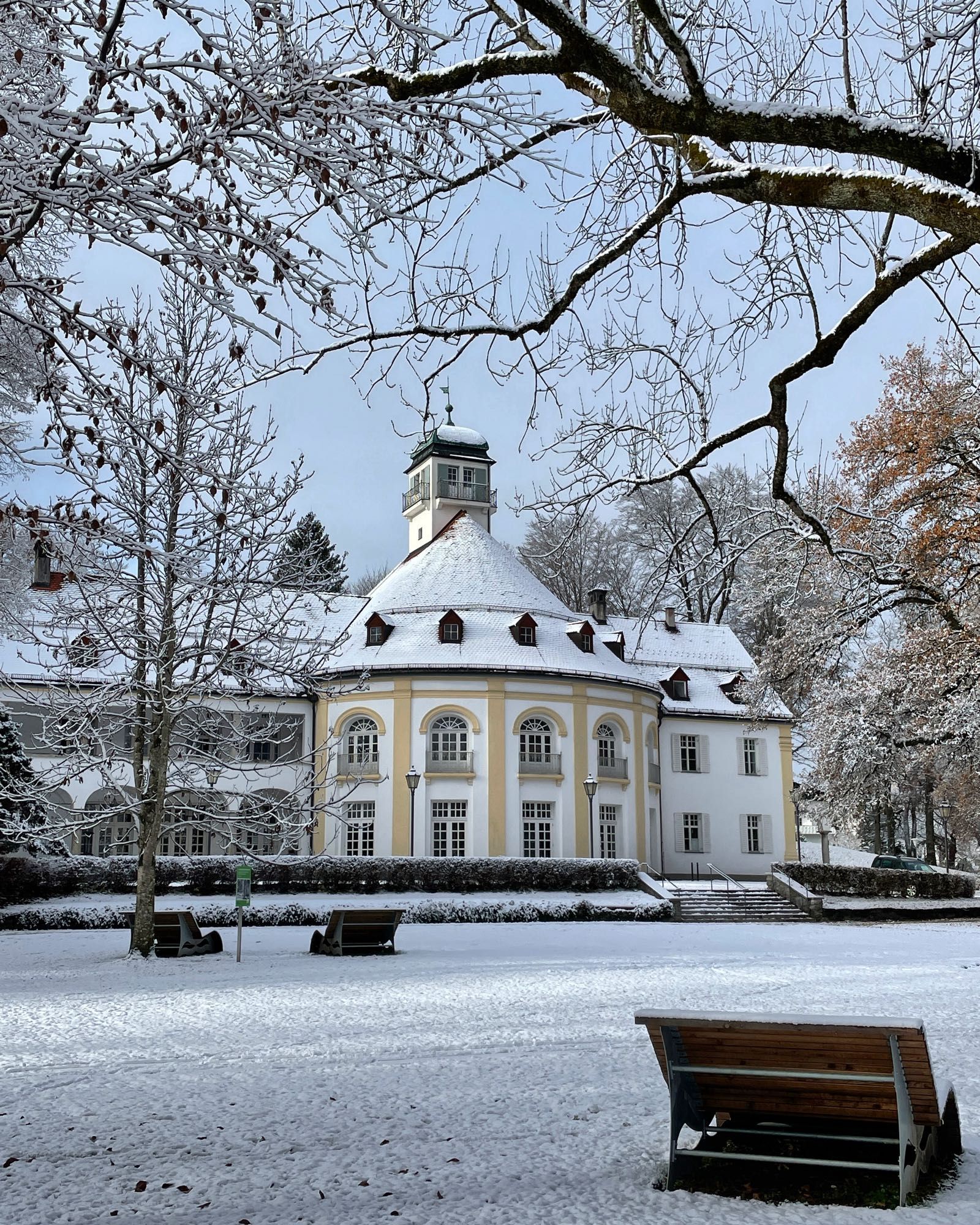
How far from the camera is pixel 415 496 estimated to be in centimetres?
4856

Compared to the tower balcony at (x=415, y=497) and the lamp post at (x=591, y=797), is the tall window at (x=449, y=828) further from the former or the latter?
the tower balcony at (x=415, y=497)

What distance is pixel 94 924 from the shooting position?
22453 mm

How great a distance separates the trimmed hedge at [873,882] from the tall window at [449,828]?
884 centimetres

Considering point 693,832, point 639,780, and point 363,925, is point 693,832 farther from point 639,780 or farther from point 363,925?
point 363,925

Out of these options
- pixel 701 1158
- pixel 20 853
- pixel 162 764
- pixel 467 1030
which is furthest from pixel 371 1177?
pixel 20 853

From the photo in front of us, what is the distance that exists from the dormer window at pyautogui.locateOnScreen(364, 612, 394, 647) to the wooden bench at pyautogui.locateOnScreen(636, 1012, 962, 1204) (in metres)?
29.8

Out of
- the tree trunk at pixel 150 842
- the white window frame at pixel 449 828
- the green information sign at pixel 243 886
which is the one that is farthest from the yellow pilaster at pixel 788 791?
the green information sign at pixel 243 886

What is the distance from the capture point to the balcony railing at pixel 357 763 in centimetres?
3375

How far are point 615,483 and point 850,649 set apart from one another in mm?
11186

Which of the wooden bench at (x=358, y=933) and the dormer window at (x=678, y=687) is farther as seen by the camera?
the dormer window at (x=678, y=687)

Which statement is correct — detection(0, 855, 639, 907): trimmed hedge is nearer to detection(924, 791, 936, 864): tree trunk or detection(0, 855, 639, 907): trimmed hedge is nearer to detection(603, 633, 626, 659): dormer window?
detection(603, 633, 626, 659): dormer window

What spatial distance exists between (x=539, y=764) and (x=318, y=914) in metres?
11.6

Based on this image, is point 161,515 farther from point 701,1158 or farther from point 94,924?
point 701,1158

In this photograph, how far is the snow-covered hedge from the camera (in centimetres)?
2216
